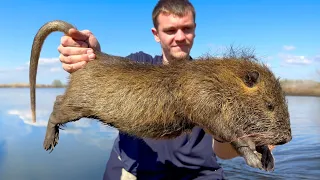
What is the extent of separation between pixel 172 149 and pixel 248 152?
1.97 meters

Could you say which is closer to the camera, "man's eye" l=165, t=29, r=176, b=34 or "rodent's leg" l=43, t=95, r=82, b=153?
"rodent's leg" l=43, t=95, r=82, b=153

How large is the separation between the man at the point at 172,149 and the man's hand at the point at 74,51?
3cm

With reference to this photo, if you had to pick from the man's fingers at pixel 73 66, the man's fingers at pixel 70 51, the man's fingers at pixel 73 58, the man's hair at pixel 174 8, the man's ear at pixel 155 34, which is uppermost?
the man's hair at pixel 174 8

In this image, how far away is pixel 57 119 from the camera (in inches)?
226

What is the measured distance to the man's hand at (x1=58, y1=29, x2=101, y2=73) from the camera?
563cm

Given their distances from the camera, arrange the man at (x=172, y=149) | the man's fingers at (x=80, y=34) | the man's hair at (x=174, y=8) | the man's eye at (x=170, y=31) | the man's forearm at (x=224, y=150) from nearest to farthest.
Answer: the man's fingers at (x=80, y=34) < the man's forearm at (x=224, y=150) < the man at (x=172, y=149) < the man's hair at (x=174, y=8) < the man's eye at (x=170, y=31)

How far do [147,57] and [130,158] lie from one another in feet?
6.64

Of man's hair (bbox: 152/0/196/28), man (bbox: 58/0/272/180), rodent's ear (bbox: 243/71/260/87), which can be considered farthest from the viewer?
man's hair (bbox: 152/0/196/28)

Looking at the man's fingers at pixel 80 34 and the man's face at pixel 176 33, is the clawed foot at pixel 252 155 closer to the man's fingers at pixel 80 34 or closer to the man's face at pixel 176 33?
the man's face at pixel 176 33

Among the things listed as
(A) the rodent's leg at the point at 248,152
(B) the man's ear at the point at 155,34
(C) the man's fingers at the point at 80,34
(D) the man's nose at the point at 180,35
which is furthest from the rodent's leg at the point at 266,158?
(B) the man's ear at the point at 155,34

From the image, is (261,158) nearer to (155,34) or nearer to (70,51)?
(70,51)

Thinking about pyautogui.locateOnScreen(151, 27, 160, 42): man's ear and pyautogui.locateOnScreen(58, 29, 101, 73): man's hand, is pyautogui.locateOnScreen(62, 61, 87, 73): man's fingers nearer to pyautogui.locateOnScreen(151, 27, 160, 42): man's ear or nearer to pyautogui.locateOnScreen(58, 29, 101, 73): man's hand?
pyautogui.locateOnScreen(58, 29, 101, 73): man's hand

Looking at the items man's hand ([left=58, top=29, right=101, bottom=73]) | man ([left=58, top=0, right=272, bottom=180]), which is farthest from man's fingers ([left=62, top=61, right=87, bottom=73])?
man ([left=58, top=0, right=272, bottom=180])

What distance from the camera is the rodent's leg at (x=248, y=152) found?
454cm
